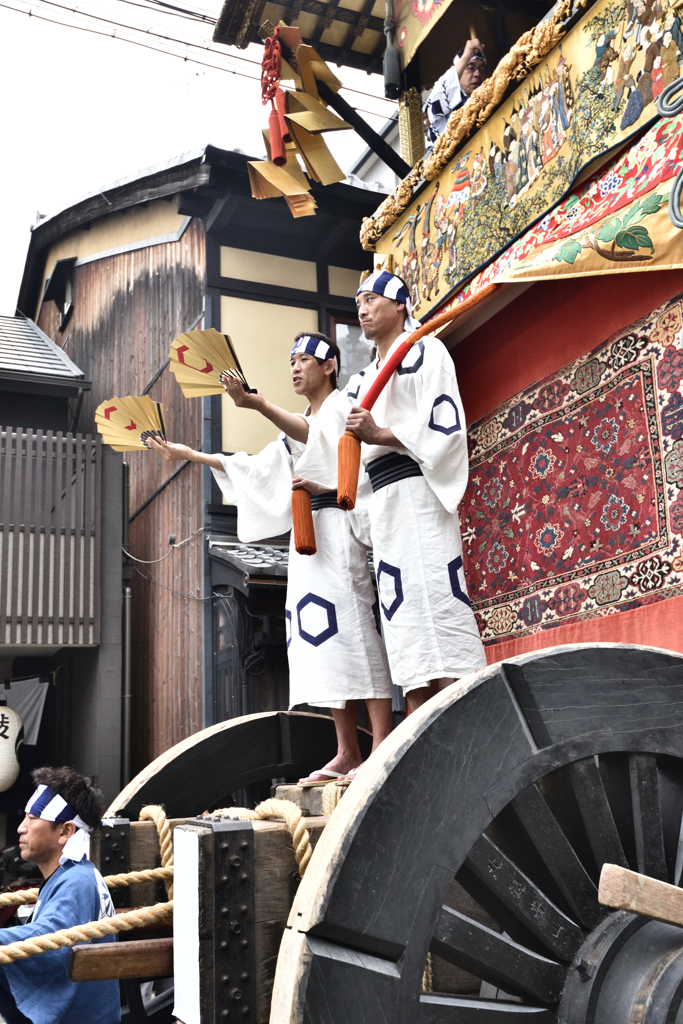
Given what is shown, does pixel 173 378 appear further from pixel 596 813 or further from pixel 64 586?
pixel 596 813

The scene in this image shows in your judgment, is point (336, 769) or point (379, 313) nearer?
point (336, 769)

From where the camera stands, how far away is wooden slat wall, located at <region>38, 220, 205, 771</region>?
9789mm

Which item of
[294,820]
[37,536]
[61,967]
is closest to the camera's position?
[294,820]

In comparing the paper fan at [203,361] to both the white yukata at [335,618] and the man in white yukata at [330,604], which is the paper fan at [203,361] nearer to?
the man in white yukata at [330,604]

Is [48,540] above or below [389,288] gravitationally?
above

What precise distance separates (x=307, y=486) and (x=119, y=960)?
1707 mm

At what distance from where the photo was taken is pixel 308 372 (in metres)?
3.61

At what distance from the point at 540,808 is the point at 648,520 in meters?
1.49

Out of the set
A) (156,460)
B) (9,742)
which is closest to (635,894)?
(9,742)

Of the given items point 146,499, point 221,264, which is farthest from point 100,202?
point 146,499

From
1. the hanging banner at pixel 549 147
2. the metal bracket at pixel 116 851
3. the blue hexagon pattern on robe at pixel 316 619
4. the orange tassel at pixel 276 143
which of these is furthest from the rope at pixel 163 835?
the orange tassel at pixel 276 143

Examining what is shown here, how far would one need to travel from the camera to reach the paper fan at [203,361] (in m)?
3.47

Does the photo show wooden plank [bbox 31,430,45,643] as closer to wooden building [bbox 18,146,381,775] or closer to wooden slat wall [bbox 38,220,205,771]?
wooden building [bbox 18,146,381,775]

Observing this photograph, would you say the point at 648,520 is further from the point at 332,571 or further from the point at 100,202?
the point at 100,202
